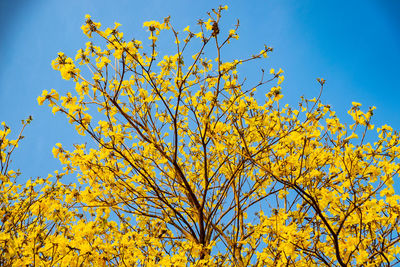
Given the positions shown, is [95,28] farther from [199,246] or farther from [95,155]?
[199,246]

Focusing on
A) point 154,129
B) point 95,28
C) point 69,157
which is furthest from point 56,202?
point 95,28

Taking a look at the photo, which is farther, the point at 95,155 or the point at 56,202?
the point at 95,155

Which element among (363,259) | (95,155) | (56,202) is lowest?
(363,259)

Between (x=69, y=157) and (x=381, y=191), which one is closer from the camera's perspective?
(x=381, y=191)

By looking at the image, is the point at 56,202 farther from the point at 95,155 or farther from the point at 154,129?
the point at 154,129

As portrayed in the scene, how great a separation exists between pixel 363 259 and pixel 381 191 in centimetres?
63

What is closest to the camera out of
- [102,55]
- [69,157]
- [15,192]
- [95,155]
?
[102,55]

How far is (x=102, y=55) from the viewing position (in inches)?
128

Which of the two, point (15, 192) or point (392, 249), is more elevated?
point (15, 192)

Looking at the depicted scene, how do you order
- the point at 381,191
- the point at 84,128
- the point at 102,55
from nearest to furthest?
the point at 381,191
the point at 84,128
the point at 102,55

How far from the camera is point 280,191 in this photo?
427 cm

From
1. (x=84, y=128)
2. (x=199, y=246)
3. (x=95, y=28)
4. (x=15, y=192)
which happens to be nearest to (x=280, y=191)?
(x=199, y=246)

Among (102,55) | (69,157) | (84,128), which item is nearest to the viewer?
(84,128)

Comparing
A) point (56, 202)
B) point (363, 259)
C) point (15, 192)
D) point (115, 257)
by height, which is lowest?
point (115, 257)
